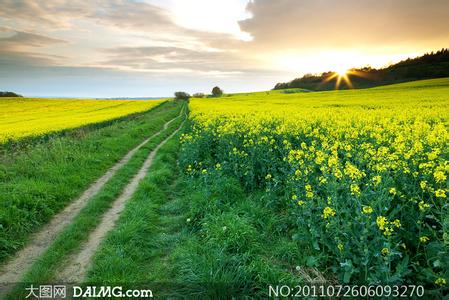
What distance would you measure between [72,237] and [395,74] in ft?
330

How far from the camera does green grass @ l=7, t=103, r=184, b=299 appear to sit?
5016 millimetres

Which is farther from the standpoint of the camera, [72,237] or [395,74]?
[395,74]

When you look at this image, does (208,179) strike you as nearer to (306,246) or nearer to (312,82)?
(306,246)

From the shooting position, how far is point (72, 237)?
6398mm

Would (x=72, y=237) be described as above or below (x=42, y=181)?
below

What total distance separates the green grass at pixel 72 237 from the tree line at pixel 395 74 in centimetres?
8399

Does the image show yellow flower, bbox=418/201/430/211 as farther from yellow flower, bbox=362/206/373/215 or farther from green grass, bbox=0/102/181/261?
green grass, bbox=0/102/181/261

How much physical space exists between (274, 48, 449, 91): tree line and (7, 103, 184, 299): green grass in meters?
84.0

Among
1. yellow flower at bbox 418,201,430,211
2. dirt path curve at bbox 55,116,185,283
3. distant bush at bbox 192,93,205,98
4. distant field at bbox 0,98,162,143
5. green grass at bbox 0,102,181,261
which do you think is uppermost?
distant bush at bbox 192,93,205,98

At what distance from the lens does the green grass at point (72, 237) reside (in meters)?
5.02

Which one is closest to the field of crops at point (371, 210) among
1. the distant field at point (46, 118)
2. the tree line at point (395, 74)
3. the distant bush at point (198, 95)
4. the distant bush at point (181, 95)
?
the distant field at point (46, 118)

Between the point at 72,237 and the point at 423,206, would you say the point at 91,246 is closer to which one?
the point at 72,237

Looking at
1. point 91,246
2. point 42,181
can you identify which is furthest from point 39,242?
point 42,181

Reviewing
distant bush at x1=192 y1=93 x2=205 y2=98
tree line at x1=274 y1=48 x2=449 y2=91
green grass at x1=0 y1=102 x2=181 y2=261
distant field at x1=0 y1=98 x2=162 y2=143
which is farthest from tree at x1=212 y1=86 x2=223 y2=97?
green grass at x1=0 y1=102 x2=181 y2=261
